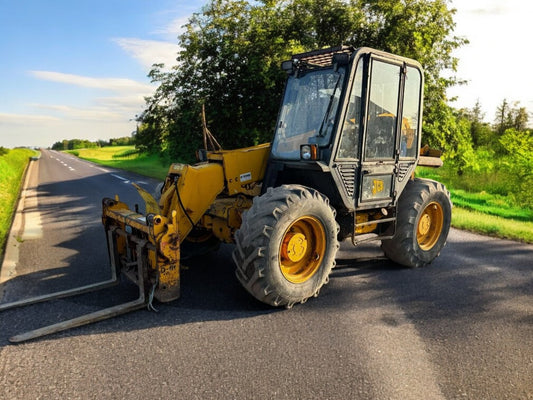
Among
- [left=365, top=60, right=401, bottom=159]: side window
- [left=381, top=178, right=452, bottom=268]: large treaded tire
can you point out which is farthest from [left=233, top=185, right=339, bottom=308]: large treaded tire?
[left=381, top=178, right=452, bottom=268]: large treaded tire

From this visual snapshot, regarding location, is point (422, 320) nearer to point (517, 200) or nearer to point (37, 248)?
point (37, 248)

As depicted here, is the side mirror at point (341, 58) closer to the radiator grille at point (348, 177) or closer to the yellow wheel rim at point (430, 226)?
the radiator grille at point (348, 177)

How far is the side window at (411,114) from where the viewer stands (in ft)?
17.5

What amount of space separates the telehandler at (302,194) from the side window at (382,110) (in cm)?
1

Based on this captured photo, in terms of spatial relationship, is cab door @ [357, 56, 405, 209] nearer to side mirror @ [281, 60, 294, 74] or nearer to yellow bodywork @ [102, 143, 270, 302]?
side mirror @ [281, 60, 294, 74]

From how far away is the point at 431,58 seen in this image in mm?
13289

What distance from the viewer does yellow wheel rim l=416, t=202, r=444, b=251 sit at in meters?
5.90

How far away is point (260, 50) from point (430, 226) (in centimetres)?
876

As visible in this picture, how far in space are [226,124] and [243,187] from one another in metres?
8.59

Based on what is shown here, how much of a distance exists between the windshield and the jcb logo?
0.98 meters

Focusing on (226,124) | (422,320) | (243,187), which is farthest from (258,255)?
(226,124)

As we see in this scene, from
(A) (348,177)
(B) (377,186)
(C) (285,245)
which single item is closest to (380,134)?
(B) (377,186)

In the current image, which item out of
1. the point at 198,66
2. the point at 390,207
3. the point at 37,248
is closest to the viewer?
the point at 390,207

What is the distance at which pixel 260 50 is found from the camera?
494 inches
